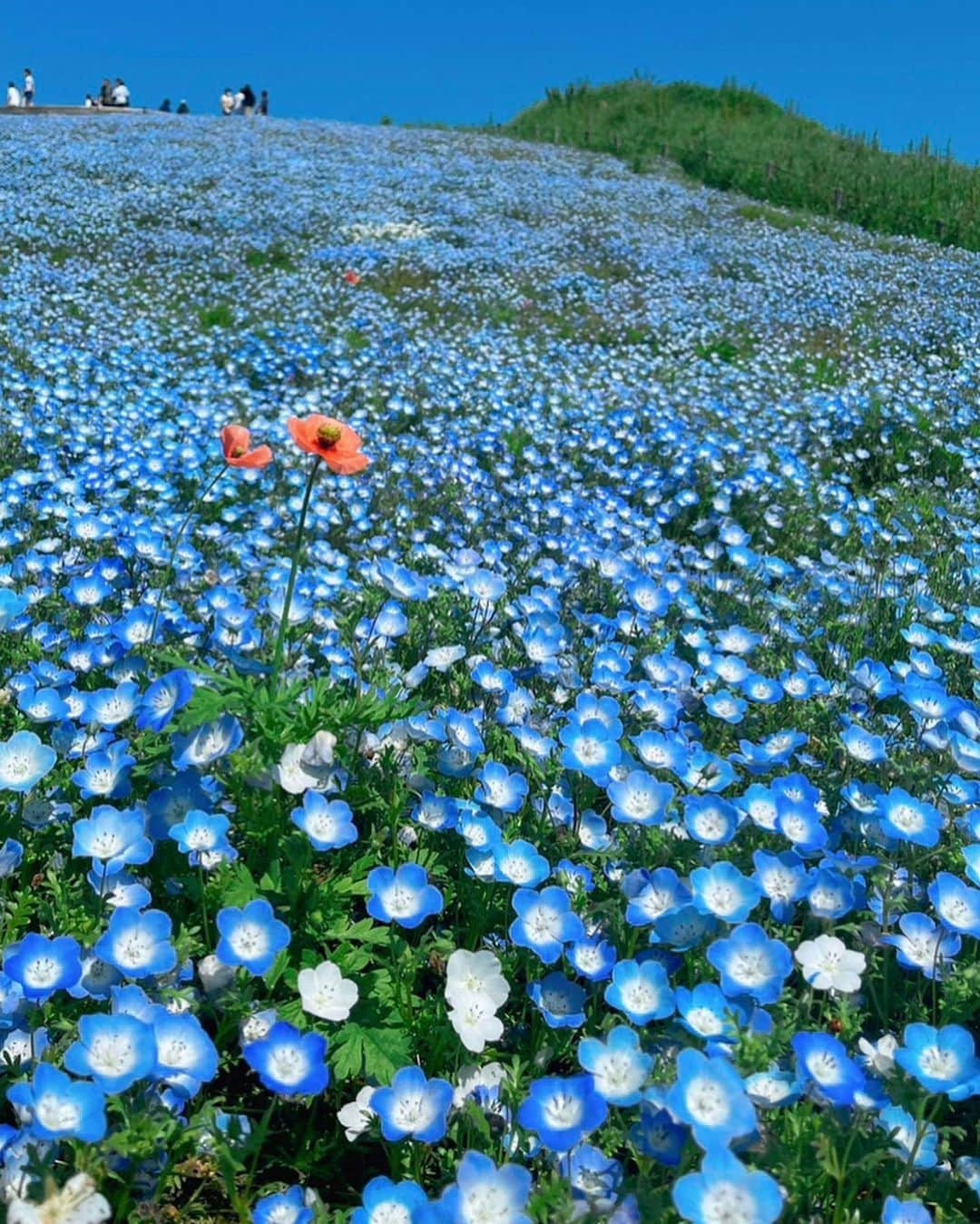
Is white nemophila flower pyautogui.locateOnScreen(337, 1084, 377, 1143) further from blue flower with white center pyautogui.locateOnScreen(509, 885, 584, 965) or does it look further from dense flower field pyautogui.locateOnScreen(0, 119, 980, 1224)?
blue flower with white center pyautogui.locateOnScreen(509, 885, 584, 965)

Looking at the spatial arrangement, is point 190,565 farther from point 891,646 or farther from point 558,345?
point 558,345

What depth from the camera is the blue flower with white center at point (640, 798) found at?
2.14m

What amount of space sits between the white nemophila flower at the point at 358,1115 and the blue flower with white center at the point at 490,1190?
1.07ft

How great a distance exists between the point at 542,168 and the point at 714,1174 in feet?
78.6

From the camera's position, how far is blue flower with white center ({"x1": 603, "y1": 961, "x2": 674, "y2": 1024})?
5.62 feet

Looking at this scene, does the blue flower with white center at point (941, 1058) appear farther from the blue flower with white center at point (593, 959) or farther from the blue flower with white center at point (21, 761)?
the blue flower with white center at point (21, 761)

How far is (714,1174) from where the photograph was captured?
4.15 ft

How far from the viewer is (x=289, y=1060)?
154cm

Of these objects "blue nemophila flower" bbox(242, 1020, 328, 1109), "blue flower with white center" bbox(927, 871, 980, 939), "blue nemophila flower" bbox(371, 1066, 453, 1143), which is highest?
"blue flower with white center" bbox(927, 871, 980, 939)

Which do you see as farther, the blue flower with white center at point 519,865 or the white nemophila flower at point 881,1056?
the blue flower with white center at point 519,865

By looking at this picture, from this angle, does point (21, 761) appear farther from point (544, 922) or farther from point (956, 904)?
point (956, 904)

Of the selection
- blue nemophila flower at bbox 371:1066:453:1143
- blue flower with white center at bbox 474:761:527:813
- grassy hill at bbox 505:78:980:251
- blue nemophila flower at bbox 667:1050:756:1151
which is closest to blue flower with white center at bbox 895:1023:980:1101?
blue nemophila flower at bbox 667:1050:756:1151

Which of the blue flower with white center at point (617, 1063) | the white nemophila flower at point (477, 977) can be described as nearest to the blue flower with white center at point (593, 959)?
the white nemophila flower at point (477, 977)

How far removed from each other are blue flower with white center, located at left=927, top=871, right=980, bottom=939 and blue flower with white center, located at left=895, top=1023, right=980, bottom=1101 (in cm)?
34
